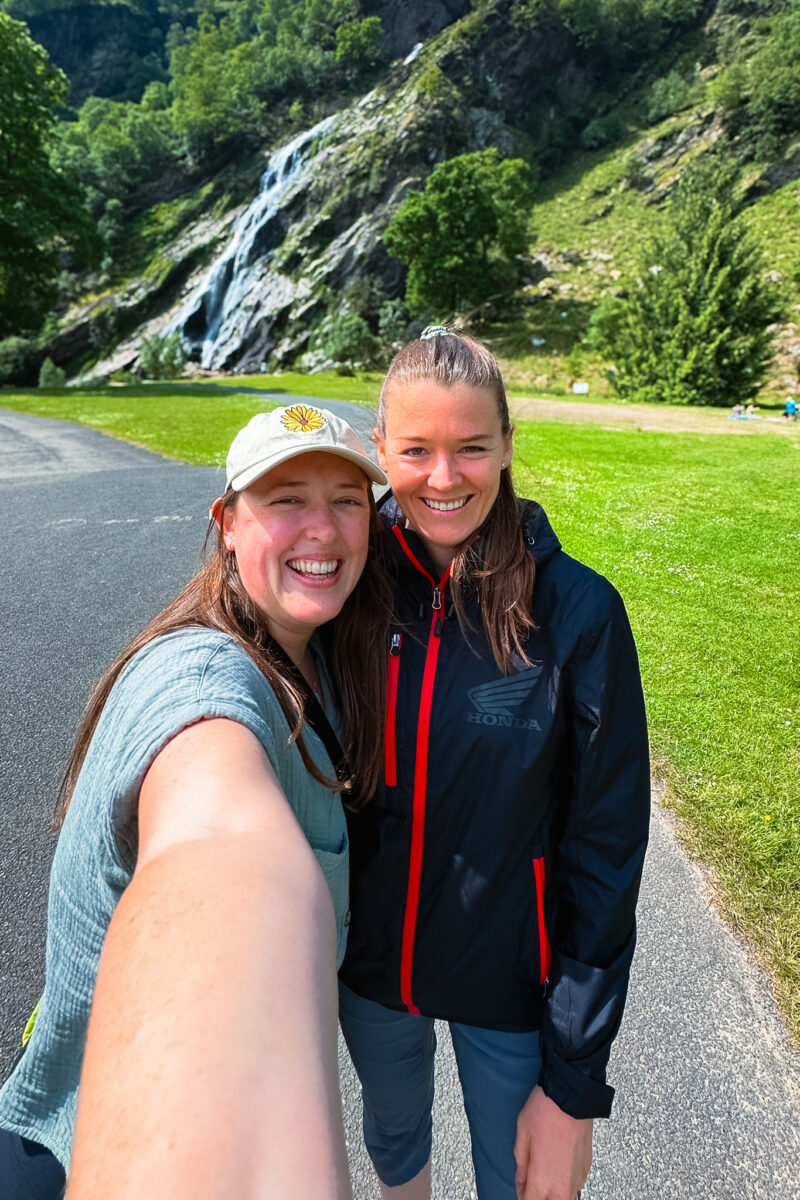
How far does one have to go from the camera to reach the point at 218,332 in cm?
5238

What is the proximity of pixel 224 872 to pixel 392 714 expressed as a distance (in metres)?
0.73

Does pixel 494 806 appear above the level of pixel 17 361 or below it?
below

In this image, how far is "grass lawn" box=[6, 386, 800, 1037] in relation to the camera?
331 centimetres

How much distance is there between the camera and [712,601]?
6.82 meters

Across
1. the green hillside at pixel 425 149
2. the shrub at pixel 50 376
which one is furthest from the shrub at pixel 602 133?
the shrub at pixel 50 376

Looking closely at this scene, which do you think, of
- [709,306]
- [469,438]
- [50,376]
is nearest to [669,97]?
[709,306]

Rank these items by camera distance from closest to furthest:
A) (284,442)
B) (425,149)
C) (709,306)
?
(284,442) → (709,306) → (425,149)

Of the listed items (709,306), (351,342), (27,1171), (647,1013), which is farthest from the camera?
(351,342)

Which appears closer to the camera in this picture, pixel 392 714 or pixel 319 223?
pixel 392 714

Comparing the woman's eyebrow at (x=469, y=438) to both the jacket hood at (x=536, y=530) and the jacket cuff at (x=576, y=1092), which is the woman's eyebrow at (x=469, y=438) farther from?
the jacket cuff at (x=576, y=1092)

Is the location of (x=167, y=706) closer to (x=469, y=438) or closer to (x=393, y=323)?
(x=469, y=438)

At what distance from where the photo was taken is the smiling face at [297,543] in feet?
4.52

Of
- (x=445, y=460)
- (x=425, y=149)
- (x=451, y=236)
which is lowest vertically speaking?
(x=445, y=460)

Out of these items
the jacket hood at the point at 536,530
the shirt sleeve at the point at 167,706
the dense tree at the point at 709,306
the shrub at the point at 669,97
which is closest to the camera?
the shirt sleeve at the point at 167,706
